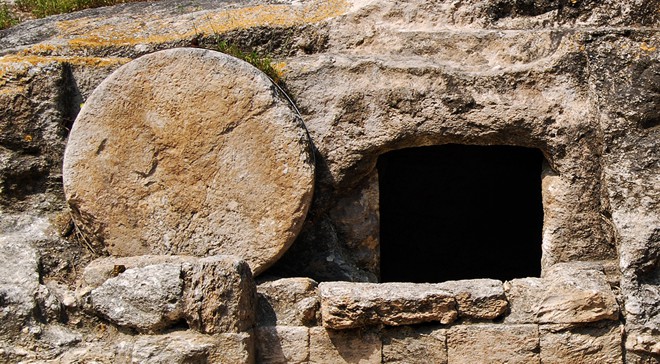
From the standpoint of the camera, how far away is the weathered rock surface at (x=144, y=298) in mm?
5984

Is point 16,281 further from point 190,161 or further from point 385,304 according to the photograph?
point 385,304

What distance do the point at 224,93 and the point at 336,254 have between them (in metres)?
1.12

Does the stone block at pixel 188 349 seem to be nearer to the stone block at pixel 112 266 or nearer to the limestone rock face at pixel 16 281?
the stone block at pixel 112 266

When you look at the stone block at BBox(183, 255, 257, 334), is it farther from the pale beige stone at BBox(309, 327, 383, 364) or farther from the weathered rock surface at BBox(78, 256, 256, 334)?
the pale beige stone at BBox(309, 327, 383, 364)

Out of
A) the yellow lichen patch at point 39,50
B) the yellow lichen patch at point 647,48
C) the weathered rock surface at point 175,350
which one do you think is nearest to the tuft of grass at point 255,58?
the yellow lichen patch at point 39,50

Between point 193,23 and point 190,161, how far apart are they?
1032 millimetres

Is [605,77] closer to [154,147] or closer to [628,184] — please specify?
[628,184]

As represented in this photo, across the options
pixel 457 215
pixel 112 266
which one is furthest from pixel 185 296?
pixel 457 215

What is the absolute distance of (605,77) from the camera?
6395mm

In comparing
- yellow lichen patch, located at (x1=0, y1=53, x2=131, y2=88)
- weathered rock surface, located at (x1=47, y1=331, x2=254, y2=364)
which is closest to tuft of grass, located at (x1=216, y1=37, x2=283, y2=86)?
yellow lichen patch, located at (x1=0, y1=53, x2=131, y2=88)

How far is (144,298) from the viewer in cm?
602

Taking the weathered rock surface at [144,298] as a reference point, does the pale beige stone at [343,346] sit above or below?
below

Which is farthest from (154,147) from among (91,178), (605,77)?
(605,77)

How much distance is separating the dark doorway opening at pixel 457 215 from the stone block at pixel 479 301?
2655mm
